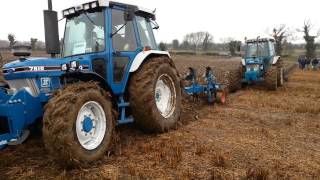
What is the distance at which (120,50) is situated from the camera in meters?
6.73

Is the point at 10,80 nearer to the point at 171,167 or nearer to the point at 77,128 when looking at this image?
the point at 77,128

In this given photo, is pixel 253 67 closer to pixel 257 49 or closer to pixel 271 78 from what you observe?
pixel 271 78

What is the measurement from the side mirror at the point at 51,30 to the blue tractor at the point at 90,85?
0.01 metres

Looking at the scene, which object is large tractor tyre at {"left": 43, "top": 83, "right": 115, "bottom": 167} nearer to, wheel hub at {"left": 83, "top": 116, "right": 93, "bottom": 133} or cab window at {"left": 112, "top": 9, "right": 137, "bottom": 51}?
wheel hub at {"left": 83, "top": 116, "right": 93, "bottom": 133}

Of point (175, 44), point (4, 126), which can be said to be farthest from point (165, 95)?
point (175, 44)

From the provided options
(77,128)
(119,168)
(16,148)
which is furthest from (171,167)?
(16,148)

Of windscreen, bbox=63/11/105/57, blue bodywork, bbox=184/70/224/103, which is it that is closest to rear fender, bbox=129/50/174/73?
windscreen, bbox=63/11/105/57

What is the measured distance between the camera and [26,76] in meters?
5.43

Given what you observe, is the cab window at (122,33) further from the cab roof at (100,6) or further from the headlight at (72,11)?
the headlight at (72,11)

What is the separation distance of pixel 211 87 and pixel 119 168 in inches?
232

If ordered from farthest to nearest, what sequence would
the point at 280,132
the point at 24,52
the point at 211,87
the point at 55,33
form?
the point at 211,87 < the point at 280,132 < the point at 55,33 < the point at 24,52

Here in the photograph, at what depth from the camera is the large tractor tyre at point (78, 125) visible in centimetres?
473

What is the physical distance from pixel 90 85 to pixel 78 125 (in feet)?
1.93

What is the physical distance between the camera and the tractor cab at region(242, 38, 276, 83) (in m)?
14.7
